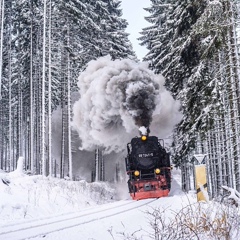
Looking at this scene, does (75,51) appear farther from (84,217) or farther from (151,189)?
(84,217)

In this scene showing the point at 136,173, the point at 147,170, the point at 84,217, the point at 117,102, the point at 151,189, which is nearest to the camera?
the point at 84,217

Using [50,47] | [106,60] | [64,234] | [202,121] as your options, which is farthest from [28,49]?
[64,234]

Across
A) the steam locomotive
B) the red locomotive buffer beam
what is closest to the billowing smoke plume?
the steam locomotive

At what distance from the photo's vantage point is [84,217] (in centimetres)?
812

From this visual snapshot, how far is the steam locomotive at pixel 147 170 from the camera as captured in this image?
1434 cm

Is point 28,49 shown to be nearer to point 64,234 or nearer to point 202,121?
point 202,121

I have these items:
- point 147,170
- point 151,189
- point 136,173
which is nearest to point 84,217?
point 151,189

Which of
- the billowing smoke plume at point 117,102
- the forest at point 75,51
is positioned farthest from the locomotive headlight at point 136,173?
the billowing smoke plume at point 117,102

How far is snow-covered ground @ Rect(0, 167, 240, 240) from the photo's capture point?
4641mm

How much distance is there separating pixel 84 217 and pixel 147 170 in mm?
7192

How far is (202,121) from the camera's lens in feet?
35.5

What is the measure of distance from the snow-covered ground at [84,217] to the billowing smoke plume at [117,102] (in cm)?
452

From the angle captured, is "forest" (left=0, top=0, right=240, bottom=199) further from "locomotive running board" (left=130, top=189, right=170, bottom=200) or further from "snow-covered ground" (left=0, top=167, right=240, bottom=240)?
"snow-covered ground" (left=0, top=167, right=240, bottom=240)

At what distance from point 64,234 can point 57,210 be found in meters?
5.34
